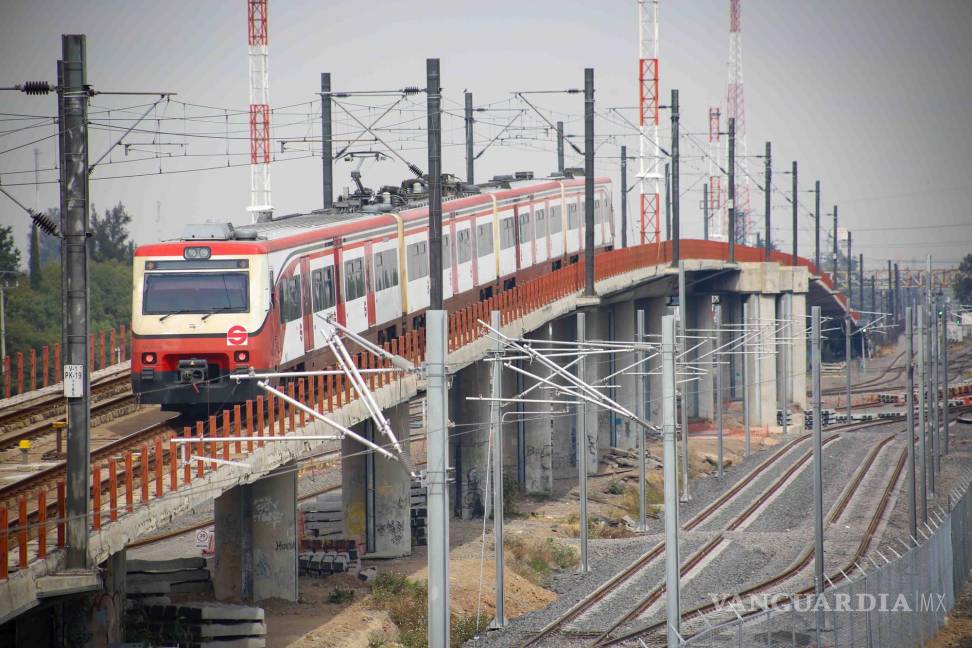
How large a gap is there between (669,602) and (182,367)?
1029 centimetres

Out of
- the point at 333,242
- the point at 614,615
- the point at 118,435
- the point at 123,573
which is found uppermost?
the point at 333,242

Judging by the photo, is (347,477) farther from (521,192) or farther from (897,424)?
(897,424)

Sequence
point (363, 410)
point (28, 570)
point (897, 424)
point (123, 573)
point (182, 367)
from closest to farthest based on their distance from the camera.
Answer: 1. point (28, 570)
2. point (123, 573)
3. point (182, 367)
4. point (363, 410)
5. point (897, 424)

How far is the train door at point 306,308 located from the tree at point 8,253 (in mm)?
52082

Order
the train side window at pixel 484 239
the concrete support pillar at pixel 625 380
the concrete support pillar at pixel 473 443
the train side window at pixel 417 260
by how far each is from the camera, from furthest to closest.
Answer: the concrete support pillar at pixel 625 380, the concrete support pillar at pixel 473 443, the train side window at pixel 484 239, the train side window at pixel 417 260

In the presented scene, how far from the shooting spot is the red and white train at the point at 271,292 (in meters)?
29.0

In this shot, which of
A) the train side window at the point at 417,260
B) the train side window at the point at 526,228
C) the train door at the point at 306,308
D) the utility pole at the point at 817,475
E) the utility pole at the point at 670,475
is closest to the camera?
the utility pole at the point at 670,475

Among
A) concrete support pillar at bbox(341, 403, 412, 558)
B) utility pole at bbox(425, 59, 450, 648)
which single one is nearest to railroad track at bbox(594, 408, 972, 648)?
concrete support pillar at bbox(341, 403, 412, 558)

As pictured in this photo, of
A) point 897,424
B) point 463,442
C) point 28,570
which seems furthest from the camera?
point 897,424

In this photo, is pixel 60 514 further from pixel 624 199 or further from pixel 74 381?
pixel 624 199

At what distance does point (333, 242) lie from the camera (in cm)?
3419

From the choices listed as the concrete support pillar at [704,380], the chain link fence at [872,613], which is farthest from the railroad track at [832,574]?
the concrete support pillar at [704,380]

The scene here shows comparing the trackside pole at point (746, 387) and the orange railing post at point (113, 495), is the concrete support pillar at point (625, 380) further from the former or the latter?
the orange railing post at point (113, 495)

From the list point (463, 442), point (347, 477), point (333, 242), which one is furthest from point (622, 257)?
point (333, 242)
